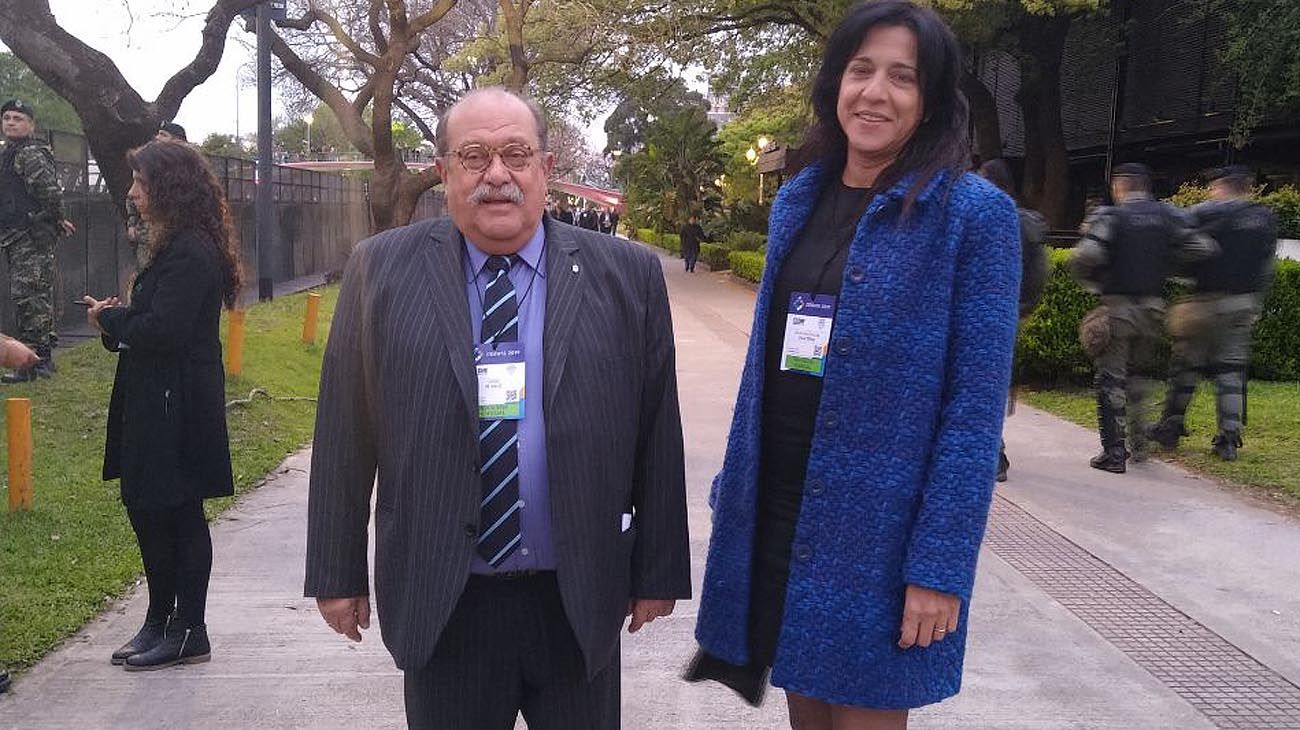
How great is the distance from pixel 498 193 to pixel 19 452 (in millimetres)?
4551

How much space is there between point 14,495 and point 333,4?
1771cm

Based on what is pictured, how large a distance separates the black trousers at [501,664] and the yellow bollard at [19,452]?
4.20 m

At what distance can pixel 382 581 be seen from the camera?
7.59 feet

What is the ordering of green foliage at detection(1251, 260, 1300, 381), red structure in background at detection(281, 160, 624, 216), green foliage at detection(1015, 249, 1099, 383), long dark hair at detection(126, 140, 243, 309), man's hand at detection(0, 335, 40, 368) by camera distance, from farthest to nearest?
red structure in background at detection(281, 160, 624, 216) < green foliage at detection(1251, 260, 1300, 381) < green foliage at detection(1015, 249, 1099, 383) < long dark hair at detection(126, 140, 243, 309) < man's hand at detection(0, 335, 40, 368)

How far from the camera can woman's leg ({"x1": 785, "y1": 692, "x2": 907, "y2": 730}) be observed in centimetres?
229

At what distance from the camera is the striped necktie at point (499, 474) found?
2.21 meters

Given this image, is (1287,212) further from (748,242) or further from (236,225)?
(748,242)

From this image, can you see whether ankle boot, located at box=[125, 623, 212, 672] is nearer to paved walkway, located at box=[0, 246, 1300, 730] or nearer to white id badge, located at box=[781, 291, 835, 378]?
paved walkway, located at box=[0, 246, 1300, 730]

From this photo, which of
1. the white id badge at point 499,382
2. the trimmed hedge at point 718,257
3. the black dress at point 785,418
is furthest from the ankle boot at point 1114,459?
the trimmed hedge at point 718,257

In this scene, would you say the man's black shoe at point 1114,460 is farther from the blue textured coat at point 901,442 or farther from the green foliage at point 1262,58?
the green foliage at point 1262,58

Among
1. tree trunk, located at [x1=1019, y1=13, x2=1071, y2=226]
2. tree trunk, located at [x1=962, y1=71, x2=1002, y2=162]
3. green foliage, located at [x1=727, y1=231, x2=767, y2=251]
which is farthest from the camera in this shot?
green foliage, located at [x1=727, y1=231, x2=767, y2=251]

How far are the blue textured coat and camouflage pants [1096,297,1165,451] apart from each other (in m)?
5.70

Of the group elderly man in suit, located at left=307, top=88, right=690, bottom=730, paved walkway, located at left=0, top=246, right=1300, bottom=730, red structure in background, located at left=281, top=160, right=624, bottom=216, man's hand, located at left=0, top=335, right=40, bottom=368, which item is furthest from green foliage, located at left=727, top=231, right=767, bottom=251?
elderly man in suit, located at left=307, top=88, right=690, bottom=730

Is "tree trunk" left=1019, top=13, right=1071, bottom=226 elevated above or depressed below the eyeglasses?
above
